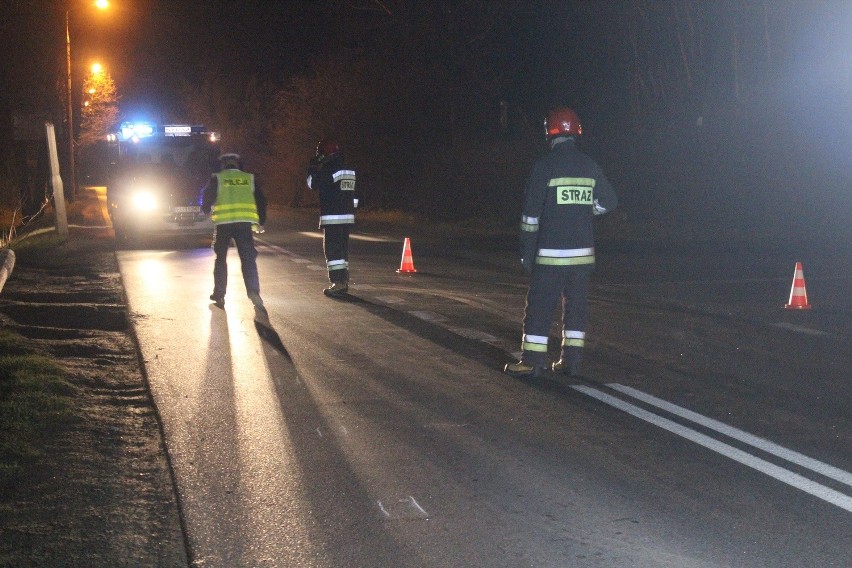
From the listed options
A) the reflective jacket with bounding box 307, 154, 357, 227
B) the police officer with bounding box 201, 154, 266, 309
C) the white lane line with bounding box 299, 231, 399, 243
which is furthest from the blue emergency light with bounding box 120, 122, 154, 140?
the police officer with bounding box 201, 154, 266, 309

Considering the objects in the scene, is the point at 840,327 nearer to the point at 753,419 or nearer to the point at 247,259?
the point at 753,419

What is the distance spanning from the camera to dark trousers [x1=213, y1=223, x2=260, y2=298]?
1238 centimetres

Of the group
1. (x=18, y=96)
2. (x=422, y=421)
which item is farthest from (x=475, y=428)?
(x=18, y=96)

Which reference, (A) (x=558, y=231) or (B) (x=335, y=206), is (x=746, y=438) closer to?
(A) (x=558, y=231)

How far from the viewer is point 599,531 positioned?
492 cm

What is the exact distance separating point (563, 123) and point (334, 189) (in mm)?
5530

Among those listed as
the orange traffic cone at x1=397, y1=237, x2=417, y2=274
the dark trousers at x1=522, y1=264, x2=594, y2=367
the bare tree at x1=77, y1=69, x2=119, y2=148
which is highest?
the bare tree at x1=77, y1=69, x2=119, y2=148

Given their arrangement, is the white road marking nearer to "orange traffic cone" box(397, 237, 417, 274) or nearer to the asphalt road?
the asphalt road

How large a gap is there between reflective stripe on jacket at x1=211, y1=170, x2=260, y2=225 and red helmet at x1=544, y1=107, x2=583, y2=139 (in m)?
5.20

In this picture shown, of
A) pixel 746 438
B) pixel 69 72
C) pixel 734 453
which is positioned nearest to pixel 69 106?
pixel 69 72

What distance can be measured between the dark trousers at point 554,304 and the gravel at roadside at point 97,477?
9.32 feet

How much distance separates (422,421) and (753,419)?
6.94ft

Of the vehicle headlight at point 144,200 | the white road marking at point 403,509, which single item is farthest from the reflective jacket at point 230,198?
the vehicle headlight at point 144,200

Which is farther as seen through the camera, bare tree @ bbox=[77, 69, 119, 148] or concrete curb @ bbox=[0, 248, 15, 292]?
bare tree @ bbox=[77, 69, 119, 148]
